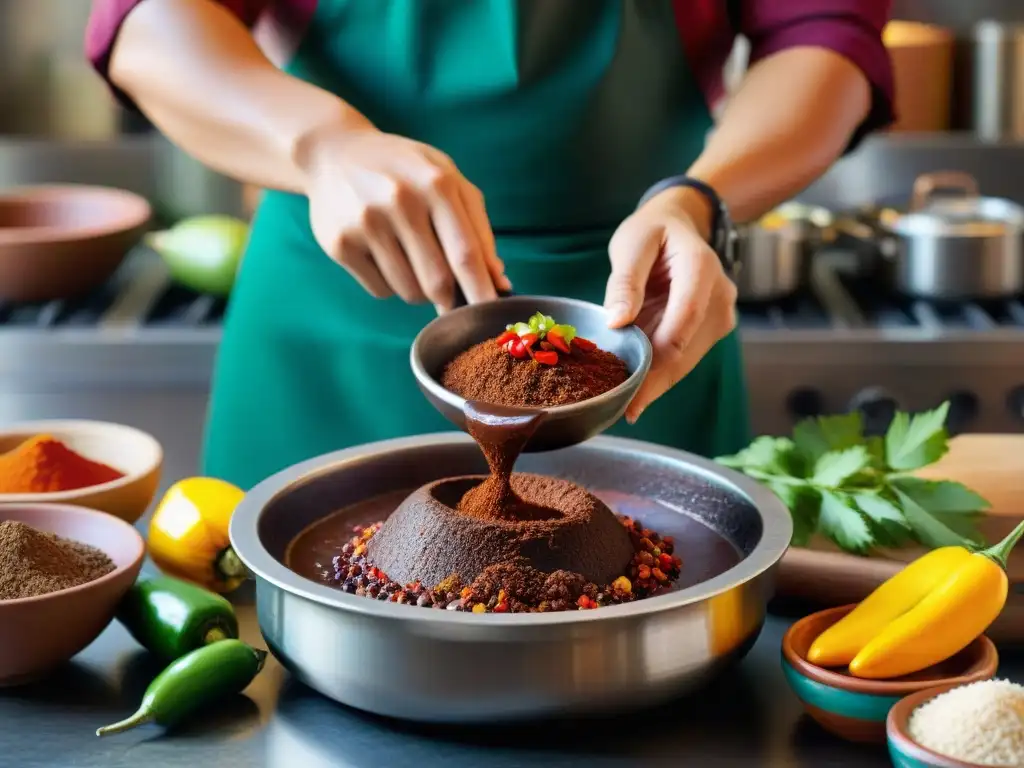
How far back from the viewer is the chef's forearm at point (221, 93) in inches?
64.6

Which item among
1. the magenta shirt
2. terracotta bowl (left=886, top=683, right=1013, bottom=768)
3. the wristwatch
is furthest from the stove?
terracotta bowl (left=886, top=683, right=1013, bottom=768)

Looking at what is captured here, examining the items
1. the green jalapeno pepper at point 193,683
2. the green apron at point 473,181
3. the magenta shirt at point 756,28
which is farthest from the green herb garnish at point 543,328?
the magenta shirt at point 756,28

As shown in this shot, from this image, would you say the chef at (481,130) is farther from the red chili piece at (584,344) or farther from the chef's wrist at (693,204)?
the red chili piece at (584,344)

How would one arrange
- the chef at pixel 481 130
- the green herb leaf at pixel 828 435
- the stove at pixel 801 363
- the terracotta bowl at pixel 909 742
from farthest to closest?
the stove at pixel 801 363 < the chef at pixel 481 130 < the green herb leaf at pixel 828 435 < the terracotta bowl at pixel 909 742

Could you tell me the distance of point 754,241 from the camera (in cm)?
290

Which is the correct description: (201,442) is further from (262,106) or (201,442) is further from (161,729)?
(161,729)

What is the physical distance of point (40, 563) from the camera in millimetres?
1252

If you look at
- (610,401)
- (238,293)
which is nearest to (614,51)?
(238,293)

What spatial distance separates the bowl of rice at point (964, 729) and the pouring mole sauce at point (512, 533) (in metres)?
0.28

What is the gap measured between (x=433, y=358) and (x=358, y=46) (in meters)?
0.70

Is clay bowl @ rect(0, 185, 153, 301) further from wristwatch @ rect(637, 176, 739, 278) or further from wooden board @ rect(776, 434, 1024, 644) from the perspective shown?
wooden board @ rect(776, 434, 1024, 644)

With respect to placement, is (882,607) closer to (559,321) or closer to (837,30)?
(559,321)

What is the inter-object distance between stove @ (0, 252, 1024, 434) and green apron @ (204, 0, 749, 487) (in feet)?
2.08

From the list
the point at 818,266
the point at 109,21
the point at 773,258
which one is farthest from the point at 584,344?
the point at 818,266
